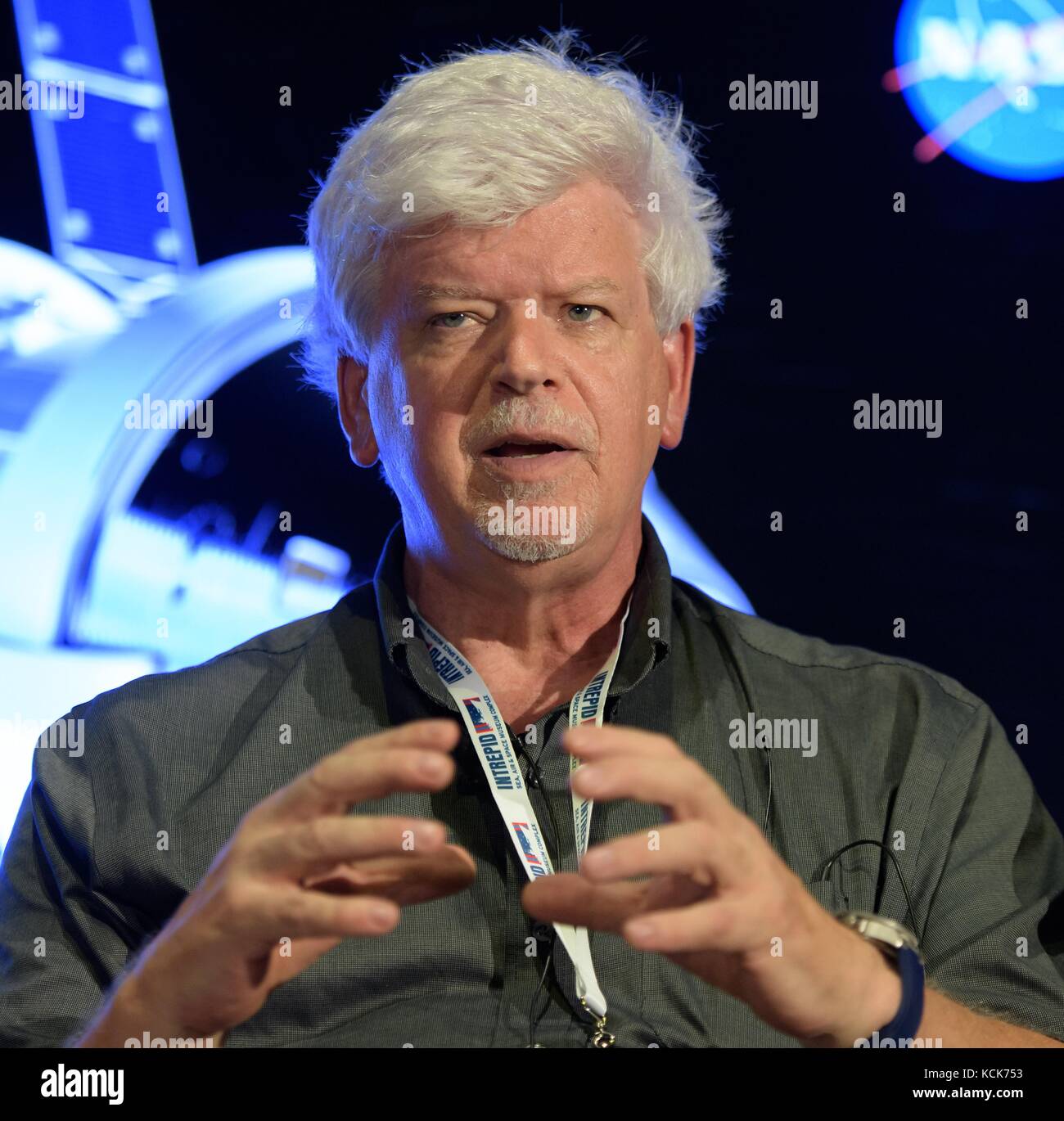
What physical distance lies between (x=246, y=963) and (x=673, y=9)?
197 centimetres

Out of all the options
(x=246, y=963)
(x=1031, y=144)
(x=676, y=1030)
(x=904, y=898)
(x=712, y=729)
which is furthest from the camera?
(x=1031, y=144)

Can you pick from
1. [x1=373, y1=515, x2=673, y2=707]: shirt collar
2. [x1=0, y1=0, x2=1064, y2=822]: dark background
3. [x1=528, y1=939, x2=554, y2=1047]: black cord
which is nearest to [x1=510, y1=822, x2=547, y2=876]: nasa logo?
[x1=528, y1=939, x2=554, y2=1047]: black cord

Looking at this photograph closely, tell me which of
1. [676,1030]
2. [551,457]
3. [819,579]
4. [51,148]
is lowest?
[676,1030]

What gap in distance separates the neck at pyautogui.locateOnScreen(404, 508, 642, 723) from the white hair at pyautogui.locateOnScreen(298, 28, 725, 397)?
39 centimetres

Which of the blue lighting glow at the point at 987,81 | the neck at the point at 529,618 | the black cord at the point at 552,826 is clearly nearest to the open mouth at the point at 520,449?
the neck at the point at 529,618

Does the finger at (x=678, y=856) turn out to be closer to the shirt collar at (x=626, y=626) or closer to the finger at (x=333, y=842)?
the finger at (x=333, y=842)

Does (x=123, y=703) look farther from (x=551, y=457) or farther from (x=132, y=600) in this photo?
(x=551, y=457)

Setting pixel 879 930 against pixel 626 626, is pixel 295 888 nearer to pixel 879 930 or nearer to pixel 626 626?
pixel 879 930

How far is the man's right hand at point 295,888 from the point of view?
1191mm

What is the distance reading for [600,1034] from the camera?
165 centimetres

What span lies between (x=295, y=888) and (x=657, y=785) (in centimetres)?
38

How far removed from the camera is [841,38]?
8.20 ft

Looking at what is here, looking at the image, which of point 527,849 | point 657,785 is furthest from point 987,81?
point 657,785
